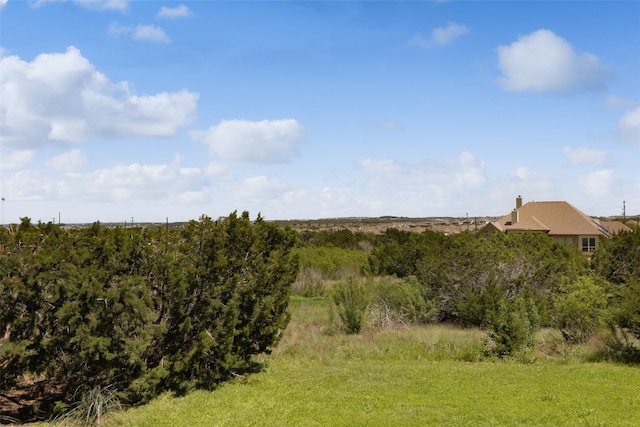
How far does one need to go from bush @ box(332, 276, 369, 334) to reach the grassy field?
3.28m

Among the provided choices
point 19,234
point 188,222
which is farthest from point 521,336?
point 19,234

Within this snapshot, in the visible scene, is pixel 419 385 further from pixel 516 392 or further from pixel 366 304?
pixel 366 304

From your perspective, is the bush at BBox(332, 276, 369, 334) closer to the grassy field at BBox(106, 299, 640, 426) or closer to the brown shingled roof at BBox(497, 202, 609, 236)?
the grassy field at BBox(106, 299, 640, 426)

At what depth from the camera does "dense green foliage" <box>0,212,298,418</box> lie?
30.9ft

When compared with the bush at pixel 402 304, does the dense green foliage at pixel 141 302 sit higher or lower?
higher

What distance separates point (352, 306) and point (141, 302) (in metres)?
10.0

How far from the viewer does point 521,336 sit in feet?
47.3

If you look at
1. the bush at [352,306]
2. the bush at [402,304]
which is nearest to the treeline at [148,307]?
the bush at [352,306]

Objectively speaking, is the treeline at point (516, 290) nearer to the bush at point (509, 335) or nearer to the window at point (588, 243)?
the bush at point (509, 335)

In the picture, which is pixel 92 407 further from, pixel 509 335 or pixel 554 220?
pixel 554 220

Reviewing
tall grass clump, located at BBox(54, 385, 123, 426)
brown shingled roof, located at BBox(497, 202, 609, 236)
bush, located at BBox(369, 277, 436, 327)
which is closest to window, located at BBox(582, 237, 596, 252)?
brown shingled roof, located at BBox(497, 202, 609, 236)

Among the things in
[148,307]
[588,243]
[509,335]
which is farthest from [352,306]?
[588,243]

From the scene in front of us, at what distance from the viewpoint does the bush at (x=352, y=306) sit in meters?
18.8

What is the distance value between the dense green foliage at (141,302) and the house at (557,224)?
35.5 metres
